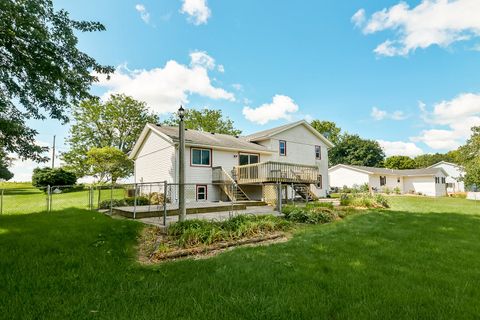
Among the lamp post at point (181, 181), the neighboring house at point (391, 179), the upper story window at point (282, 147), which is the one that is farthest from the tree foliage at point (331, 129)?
the lamp post at point (181, 181)

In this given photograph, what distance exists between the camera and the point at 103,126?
31.8 metres

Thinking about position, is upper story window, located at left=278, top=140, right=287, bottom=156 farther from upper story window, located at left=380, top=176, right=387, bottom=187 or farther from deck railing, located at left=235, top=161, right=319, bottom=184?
upper story window, located at left=380, top=176, right=387, bottom=187

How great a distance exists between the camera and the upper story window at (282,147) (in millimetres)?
22422

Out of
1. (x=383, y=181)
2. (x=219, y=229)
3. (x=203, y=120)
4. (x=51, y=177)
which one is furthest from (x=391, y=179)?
(x=51, y=177)

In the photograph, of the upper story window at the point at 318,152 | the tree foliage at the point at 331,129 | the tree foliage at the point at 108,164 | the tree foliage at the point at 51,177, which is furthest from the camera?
the tree foliage at the point at 331,129

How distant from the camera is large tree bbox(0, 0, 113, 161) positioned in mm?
8289

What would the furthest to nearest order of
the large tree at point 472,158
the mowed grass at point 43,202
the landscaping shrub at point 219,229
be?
the large tree at point 472,158, the mowed grass at point 43,202, the landscaping shrub at point 219,229

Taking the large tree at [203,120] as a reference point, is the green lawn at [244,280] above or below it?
below

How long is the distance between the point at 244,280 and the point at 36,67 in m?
9.68

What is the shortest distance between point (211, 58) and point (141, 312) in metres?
19.1

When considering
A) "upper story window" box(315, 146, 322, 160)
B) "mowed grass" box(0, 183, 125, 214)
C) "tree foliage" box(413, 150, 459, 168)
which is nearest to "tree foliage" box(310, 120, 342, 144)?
"tree foliage" box(413, 150, 459, 168)

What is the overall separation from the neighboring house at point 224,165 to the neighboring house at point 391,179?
17793 millimetres

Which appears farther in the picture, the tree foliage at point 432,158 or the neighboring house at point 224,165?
the tree foliage at point 432,158

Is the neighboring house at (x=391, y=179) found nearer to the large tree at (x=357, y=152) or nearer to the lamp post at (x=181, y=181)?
the large tree at (x=357, y=152)
